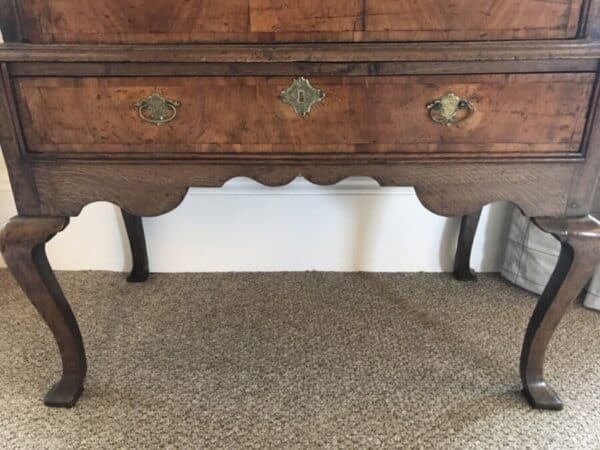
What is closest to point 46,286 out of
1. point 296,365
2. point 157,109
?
point 157,109

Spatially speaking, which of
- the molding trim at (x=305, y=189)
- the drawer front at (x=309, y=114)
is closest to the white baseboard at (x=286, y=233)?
the molding trim at (x=305, y=189)

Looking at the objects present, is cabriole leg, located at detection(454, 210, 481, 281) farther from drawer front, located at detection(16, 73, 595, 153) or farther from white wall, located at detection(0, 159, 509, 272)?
drawer front, located at detection(16, 73, 595, 153)

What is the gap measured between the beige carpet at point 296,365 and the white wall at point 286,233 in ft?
0.14

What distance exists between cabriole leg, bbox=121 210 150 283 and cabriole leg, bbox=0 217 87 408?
A: 15.5 inches

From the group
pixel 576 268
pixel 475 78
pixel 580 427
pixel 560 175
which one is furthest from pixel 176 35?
pixel 580 427

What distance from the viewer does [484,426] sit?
0.95 metres

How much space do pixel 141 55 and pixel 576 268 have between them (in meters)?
0.73

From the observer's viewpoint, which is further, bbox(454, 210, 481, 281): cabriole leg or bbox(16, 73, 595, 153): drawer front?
bbox(454, 210, 481, 281): cabriole leg

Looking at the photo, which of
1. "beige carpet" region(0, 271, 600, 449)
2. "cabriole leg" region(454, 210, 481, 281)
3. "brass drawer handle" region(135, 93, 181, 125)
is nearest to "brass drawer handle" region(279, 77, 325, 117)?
"brass drawer handle" region(135, 93, 181, 125)

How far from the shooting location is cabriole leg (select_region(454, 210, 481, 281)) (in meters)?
1.31

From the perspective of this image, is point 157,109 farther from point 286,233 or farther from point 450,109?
point 286,233

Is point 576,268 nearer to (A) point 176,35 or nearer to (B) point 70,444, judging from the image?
(A) point 176,35

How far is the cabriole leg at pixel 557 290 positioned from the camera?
32.2 inches

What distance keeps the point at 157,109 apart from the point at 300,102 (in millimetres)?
198
